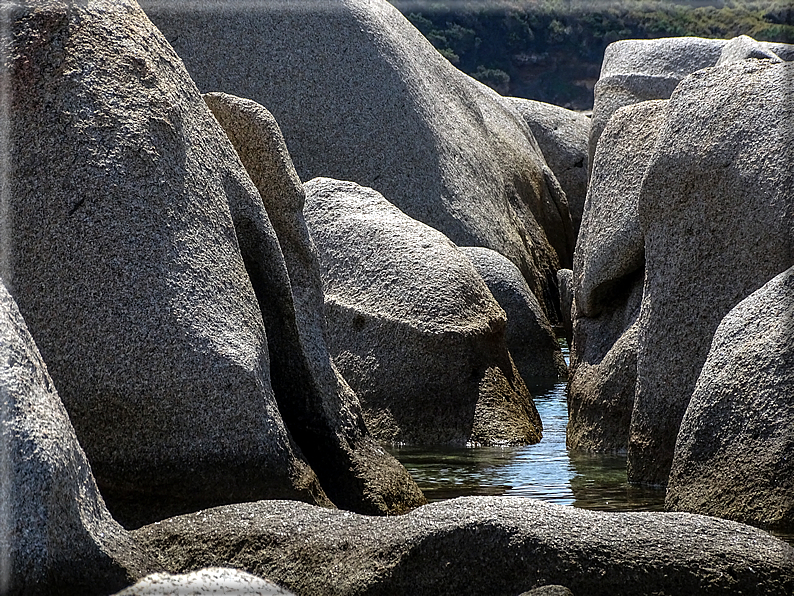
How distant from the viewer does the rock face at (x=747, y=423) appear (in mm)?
6918

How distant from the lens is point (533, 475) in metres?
9.45

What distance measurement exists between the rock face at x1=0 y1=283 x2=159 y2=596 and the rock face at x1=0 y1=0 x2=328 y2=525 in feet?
4.83

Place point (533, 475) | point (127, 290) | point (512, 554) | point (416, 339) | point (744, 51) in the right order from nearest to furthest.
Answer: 1. point (512, 554)
2. point (127, 290)
3. point (533, 475)
4. point (416, 339)
5. point (744, 51)

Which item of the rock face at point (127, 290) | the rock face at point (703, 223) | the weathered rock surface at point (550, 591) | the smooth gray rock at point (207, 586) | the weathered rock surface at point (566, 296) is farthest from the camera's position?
the weathered rock surface at point (566, 296)

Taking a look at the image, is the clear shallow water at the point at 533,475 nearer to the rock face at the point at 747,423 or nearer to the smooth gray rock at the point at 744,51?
the rock face at the point at 747,423

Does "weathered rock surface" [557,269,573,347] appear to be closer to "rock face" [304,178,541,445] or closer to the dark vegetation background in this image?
the dark vegetation background

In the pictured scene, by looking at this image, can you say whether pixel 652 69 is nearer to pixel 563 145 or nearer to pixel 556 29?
pixel 556 29

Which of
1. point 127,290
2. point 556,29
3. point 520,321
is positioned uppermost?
point 556,29

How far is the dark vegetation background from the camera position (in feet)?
61.9

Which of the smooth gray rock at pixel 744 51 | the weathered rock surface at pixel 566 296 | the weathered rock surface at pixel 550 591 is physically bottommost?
the weathered rock surface at pixel 550 591

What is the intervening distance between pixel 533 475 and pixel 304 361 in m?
2.38

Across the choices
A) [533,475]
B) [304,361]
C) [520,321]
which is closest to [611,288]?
[533,475]

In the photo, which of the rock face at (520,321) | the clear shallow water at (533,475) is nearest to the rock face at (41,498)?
the clear shallow water at (533,475)

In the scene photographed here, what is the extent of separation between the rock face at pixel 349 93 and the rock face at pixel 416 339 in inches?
248
